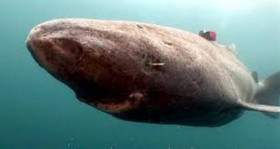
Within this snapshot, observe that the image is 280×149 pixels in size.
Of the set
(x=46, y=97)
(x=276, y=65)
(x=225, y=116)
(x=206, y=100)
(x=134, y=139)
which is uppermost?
(x=206, y=100)

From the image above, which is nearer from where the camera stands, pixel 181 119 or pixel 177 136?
pixel 181 119

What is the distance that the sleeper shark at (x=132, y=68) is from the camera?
11.6 feet

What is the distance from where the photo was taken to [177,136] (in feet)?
150

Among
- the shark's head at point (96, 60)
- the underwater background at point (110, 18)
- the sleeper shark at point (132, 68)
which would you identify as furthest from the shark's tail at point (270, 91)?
the underwater background at point (110, 18)

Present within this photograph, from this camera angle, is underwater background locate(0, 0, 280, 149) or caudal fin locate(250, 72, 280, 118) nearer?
caudal fin locate(250, 72, 280, 118)

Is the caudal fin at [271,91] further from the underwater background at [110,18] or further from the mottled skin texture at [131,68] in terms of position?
the underwater background at [110,18]

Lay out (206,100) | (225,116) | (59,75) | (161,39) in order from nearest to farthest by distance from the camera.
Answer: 1. (59,75)
2. (161,39)
3. (206,100)
4. (225,116)

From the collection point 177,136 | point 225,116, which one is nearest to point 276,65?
point 177,136

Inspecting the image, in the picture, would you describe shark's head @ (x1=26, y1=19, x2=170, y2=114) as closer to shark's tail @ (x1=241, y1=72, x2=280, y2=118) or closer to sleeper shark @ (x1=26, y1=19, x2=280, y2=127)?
sleeper shark @ (x1=26, y1=19, x2=280, y2=127)

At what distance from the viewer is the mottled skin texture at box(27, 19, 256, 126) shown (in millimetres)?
3535

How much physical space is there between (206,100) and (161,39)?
90cm

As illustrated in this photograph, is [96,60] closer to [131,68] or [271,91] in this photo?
[131,68]

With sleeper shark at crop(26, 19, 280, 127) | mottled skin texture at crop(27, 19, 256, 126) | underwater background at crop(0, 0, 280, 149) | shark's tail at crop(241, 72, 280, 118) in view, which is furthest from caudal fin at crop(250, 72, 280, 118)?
underwater background at crop(0, 0, 280, 149)

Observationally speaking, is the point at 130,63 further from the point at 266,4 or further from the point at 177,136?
the point at 177,136
